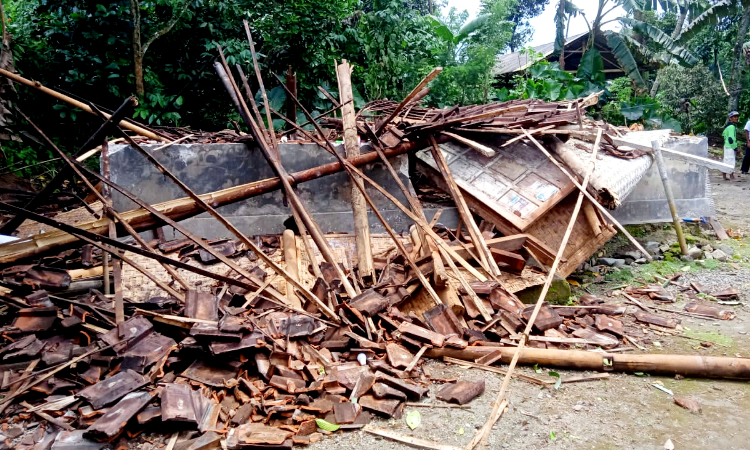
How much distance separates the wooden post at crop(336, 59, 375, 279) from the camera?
5130 millimetres

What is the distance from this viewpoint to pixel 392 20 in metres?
9.99

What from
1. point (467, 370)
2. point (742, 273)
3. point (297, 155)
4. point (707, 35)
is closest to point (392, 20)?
point (297, 155)

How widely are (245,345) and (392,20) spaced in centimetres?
849

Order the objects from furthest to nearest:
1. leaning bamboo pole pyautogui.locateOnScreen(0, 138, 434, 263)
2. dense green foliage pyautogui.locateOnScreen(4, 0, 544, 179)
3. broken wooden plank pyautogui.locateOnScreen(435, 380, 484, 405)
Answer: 1. dense green foliage pyautogui.locateOnScreen(4, 0, 544, 179)
2. leaning bamboo pole pyautogui.locateOnScreen(0, 138, 434, 263)
3. broken wooden plank pyautogui.locateOnScreen(435, 380, 484, 405)

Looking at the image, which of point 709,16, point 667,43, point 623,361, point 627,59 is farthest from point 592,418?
point 709,16

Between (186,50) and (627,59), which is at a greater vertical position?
(186,50)

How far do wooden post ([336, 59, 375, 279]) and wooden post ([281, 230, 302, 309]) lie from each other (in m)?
0.69

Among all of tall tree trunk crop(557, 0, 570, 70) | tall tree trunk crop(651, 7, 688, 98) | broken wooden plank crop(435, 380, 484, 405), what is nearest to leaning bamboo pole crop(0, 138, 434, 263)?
broken wooden plank crop(435, 380, 484, 405)

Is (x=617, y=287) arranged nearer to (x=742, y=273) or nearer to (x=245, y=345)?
(x=742, y=273)

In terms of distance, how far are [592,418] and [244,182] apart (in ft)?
15.3

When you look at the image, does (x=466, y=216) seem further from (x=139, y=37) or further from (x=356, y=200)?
(x=139, y=37)

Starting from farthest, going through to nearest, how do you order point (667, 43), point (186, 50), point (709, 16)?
point (667, 43) < point (709, 16) < point (186, 50)

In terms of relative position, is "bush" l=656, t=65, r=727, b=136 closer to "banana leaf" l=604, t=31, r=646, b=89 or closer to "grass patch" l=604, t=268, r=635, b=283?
"banana leaf" l=604, t=31, r=646, b=89

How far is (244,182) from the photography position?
241 inches
